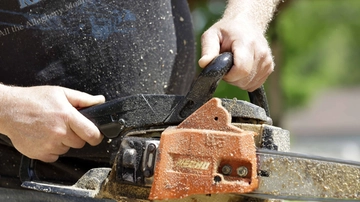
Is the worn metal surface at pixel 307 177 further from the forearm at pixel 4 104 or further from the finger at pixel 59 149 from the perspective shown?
the forearm at pixel 4 104

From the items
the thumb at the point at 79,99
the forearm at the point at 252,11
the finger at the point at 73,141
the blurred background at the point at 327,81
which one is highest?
the blurred background at the point at 327,81

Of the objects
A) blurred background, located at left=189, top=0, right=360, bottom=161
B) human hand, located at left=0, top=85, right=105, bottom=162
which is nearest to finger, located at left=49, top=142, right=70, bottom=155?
human hand, located at left=0, top=85, right=105, bottom=162

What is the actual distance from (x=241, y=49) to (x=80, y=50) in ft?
1.82

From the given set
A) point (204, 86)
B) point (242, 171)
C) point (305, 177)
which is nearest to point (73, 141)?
point (204, 86)

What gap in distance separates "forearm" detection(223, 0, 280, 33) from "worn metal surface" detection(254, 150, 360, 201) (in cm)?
57

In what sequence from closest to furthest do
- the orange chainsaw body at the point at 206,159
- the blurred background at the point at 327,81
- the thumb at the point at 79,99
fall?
the orange chainsaw body at the point at 206,159
the thumb at the point at 79,99
the blurred background at the point at 327,81

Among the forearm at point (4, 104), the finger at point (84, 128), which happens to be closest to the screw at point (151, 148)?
the finger at point (84, 128)

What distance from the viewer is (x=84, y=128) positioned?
5.51 feet

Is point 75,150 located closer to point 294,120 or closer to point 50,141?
point 50,141

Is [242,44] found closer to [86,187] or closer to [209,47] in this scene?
[209,47]

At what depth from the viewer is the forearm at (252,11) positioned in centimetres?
186

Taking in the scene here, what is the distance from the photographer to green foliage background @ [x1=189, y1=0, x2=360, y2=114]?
1515cm

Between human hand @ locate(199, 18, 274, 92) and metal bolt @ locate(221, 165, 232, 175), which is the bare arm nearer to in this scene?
human hand @ locate(199, 18, 274, 92)

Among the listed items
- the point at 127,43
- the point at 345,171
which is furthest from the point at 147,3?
the point at 345,171
